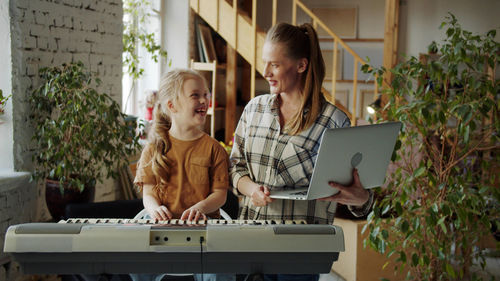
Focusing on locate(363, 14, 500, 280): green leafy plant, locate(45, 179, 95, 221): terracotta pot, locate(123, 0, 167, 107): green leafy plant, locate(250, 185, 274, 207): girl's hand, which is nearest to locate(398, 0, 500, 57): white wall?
locate(123, 0, 167, 107): green leafy plant

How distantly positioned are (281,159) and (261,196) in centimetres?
17

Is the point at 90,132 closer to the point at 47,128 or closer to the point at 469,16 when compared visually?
the point at 47,128

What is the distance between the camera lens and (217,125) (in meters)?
6.71

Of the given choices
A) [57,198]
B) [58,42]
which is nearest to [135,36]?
[58,42]

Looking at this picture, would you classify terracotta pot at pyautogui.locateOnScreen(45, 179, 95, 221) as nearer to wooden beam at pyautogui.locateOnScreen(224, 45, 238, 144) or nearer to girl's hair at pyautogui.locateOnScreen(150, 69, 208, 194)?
girl's hair at pyautogui.locateOnScreen(150, 69, 208, 194)

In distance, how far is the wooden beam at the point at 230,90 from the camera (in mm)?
6379

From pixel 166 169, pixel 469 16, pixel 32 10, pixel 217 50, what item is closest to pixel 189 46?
pixel 217 50

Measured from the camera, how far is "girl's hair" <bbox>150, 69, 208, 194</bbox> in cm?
179

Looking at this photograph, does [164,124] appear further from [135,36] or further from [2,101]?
[135,36]

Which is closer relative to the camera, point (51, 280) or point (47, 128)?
point (47, 128)

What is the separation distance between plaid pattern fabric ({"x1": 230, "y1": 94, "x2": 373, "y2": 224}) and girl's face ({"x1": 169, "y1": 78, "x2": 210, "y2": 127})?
0.17m

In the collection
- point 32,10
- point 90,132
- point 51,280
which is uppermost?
point 32,10

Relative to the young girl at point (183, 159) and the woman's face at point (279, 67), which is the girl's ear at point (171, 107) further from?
the woman's face at point (279, 67)

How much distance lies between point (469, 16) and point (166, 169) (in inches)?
248
